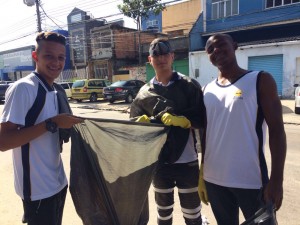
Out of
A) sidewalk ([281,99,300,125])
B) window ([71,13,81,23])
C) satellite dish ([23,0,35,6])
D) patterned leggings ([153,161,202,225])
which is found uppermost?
window ([71,13,81,23])

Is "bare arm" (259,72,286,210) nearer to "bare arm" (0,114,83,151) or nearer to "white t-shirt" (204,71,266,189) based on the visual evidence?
"white t-shirt" (204,71,266,189)

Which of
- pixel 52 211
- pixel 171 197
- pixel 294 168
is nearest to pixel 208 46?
pixel 171 197

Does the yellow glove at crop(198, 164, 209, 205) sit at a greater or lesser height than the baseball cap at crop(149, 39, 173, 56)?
lesser

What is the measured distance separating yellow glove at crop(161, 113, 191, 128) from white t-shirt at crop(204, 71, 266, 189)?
0.93ft

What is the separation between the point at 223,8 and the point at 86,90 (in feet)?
41.4

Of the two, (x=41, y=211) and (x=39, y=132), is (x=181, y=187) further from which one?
(x=39, y=132)

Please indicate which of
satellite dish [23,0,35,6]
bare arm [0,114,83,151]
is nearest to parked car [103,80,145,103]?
satellite dish [23,0,35,6]

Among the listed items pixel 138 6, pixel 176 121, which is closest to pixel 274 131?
pixel 176 121

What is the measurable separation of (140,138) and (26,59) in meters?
38.8

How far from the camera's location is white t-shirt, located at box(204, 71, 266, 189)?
6.49ft

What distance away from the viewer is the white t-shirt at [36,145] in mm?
1818

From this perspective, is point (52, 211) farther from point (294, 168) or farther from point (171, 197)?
point (294, 168)

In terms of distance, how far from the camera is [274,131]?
6.33 ft

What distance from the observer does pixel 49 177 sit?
2.00m
